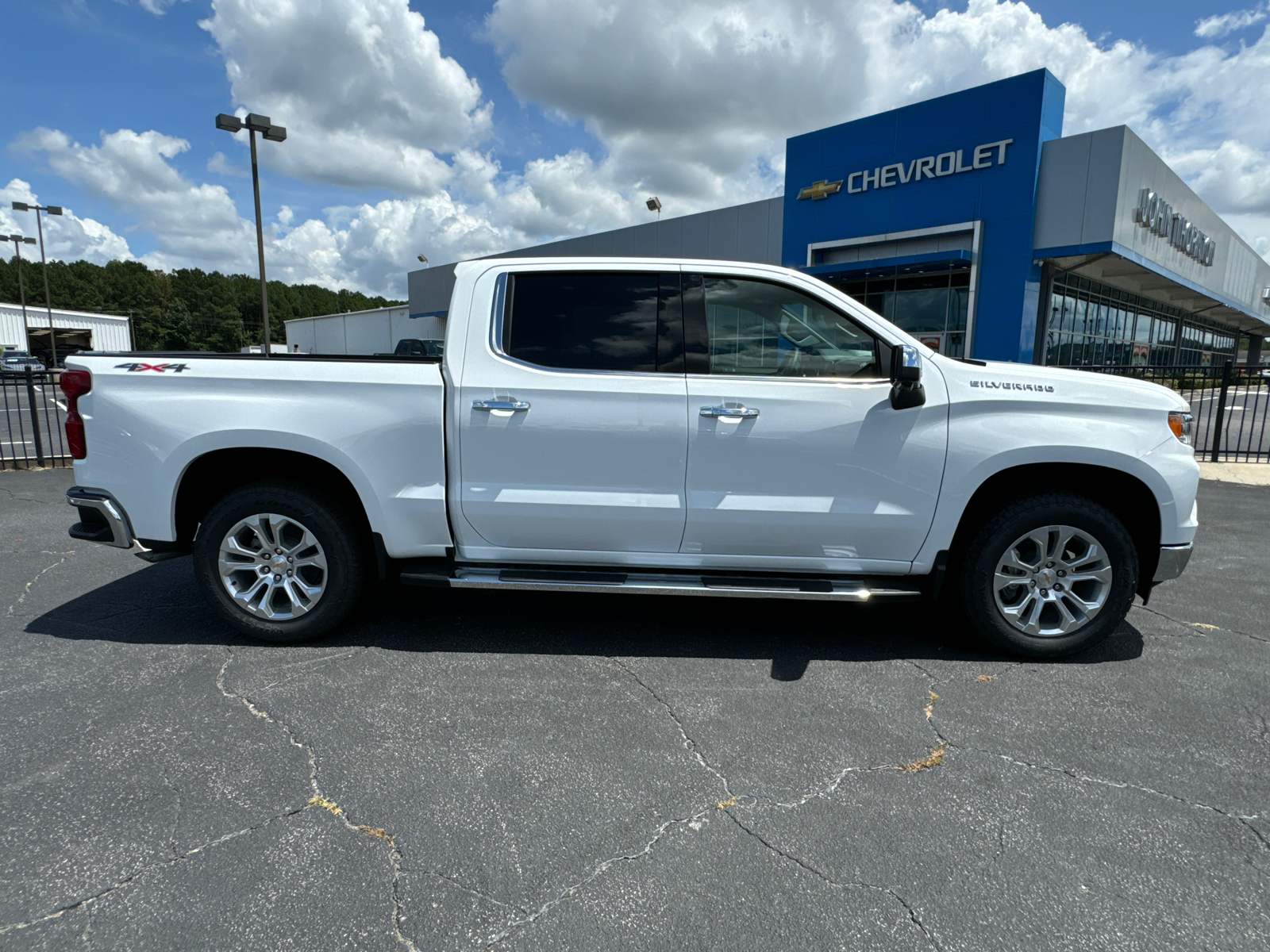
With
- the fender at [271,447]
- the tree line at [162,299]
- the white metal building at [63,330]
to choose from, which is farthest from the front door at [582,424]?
the tree line at [162,299]

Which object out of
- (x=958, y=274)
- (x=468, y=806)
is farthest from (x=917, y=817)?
(x=958, y=274)

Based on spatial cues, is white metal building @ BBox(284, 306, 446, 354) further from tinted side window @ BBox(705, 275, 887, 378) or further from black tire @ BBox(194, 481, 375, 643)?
tinted side window @ BBox(705, 275, 887, 378)

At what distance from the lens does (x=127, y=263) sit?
125 m

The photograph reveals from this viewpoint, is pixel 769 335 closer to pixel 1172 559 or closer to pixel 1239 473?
pixel 1172 559

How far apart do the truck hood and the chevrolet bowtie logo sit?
17799mm

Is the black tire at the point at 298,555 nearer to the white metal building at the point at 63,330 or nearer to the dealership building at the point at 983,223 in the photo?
the dealership building at the point at 983,223

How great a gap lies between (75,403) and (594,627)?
2.96 m

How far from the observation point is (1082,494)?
3.74 meters

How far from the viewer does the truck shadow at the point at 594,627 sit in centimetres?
384

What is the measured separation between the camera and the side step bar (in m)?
3.52

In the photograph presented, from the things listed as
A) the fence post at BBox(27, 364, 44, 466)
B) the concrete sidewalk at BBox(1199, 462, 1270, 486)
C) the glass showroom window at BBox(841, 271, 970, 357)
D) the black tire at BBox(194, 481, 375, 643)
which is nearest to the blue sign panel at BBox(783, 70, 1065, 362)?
the glass showroom window at BBox(841, 271, 970, 357)

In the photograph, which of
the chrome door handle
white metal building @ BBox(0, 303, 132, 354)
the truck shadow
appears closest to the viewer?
the chrome door handle

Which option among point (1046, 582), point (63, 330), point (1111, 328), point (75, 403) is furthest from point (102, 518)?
point (63, 330)

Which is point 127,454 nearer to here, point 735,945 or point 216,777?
point 216,777
